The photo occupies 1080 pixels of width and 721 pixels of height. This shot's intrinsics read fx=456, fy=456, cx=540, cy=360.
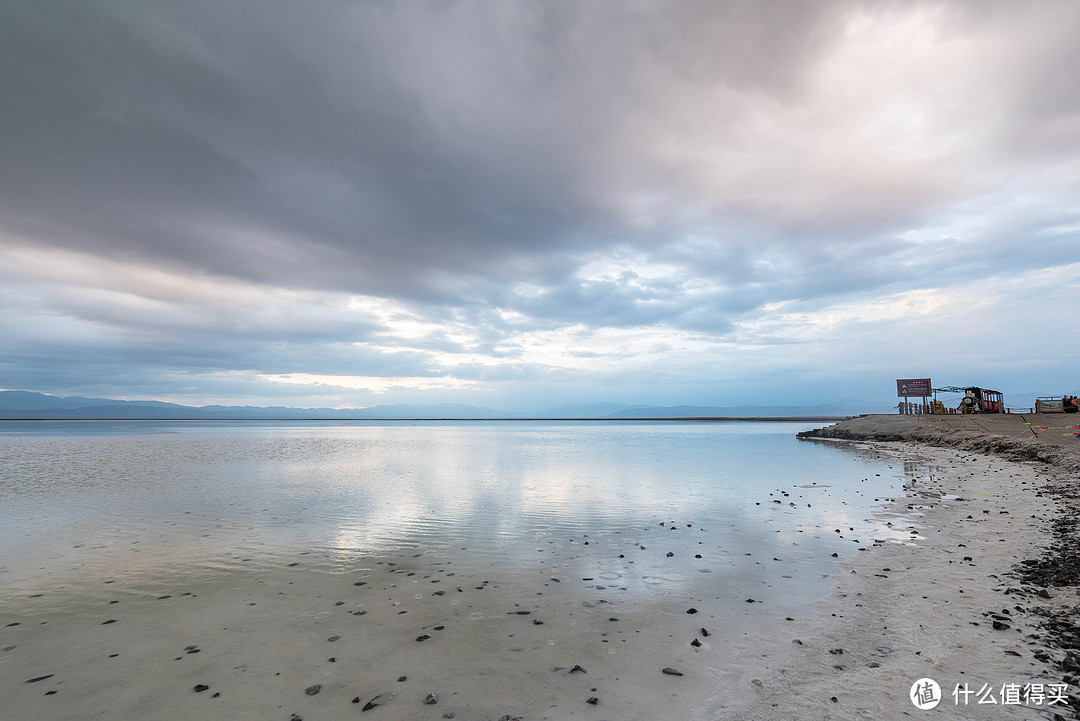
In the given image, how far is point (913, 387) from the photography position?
80812mm

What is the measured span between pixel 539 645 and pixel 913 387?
98.7m

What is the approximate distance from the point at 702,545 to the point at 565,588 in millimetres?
5468

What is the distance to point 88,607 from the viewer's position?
9.71 m

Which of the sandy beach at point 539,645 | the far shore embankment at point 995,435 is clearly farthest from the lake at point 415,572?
the far shore embankment at point 995,435

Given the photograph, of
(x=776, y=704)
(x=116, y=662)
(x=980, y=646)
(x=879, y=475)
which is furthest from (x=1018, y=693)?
(x=879, y=475)

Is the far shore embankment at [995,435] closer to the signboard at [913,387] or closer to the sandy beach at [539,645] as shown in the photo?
the signboard at [913,387]

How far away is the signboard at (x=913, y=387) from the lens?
259 feet

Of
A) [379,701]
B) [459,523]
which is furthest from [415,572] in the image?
[379,701]

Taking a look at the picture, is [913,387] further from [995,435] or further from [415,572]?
[415,572]

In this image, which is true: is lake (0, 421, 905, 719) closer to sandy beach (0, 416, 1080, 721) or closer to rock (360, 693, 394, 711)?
sandy beach (0, 416, 1080, 721)

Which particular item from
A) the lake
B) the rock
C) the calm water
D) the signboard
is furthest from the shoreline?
the signboard

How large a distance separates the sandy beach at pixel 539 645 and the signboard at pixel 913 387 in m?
84.7

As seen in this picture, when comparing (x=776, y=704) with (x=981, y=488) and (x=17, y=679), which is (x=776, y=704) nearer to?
(x=17, y=679)

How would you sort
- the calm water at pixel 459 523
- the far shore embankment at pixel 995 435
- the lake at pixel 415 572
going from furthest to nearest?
the far shore embankment at pixel 995 435 → the calm water at pixel 459 523 → the lake at pixel 415 572
